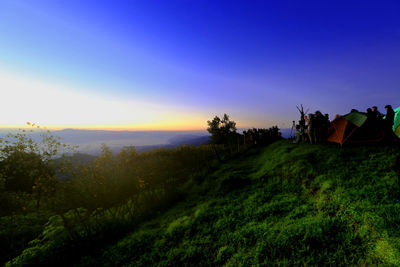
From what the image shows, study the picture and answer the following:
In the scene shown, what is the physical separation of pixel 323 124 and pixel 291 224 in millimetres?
13335

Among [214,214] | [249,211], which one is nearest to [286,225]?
[249,211]

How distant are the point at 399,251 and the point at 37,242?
11596mm

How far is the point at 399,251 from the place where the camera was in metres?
2.96

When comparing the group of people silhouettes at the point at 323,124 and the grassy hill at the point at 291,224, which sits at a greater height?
the group of people silhouettes at the point at 323,124

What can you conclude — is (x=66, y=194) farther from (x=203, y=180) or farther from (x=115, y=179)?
(x=203, y=180)

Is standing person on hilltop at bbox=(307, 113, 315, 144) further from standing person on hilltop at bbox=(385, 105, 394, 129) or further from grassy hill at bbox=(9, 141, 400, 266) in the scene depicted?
grassy hill at bbox=(9, 141, 400, 266)

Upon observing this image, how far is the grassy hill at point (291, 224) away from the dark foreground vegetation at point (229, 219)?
3cm

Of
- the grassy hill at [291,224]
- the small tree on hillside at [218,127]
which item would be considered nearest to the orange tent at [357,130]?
the grassy hill at [291,224]

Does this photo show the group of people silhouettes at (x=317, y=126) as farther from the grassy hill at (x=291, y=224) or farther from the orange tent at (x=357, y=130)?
the grassy hill at (x=291, y=224)

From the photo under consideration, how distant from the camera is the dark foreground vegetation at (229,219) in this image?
379 cm

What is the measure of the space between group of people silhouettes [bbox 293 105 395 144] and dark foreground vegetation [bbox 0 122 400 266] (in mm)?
2917

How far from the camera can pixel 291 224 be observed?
15.3 ft

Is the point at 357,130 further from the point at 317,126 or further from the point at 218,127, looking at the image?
the point at 218,127

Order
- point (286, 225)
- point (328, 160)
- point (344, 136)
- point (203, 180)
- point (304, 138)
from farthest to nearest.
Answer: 1. point (304, 138)
2. point (203, 180)
3. point (344, 136)
4. point (328, 160)
5. point (286, 225)
